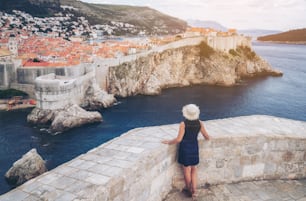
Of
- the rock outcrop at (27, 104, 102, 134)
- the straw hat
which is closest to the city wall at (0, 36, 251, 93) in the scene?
the rock outcrop at (27, 104, 102, 134)

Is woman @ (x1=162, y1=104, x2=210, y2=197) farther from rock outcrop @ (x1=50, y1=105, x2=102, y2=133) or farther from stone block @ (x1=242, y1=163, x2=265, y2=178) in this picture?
rock outcrop @ (x1=50, y1=105, x2=102, y2=133)

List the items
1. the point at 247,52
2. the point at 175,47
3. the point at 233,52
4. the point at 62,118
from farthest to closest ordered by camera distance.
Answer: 1. the point at 247,52
2. the point at 233,52
3. the point at 175,47
4. the point at 62,118

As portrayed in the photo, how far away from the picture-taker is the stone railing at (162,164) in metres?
2.80

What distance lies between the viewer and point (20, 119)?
84.6 ft

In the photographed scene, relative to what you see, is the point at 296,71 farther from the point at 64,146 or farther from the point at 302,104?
the point at 64,146

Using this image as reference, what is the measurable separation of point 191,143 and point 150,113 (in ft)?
82.8

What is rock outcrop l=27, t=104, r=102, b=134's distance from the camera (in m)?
23.5

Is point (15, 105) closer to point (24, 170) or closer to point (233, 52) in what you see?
point (24, 170)

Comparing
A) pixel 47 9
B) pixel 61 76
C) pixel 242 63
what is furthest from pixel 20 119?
pixel 47 9

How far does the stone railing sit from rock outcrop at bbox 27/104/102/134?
20564mm

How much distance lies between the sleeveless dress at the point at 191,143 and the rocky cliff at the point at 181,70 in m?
33.3

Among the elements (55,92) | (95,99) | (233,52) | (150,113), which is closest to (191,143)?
(55,92)

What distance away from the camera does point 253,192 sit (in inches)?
155

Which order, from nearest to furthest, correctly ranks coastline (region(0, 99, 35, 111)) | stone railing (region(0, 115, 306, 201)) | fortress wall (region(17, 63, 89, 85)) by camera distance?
1. stone railing (region(0, 115, 306, 201))
2. coastline (region(0, 99, 35, 111))
3. fortress wall (region(17, 63, 89, 85))
